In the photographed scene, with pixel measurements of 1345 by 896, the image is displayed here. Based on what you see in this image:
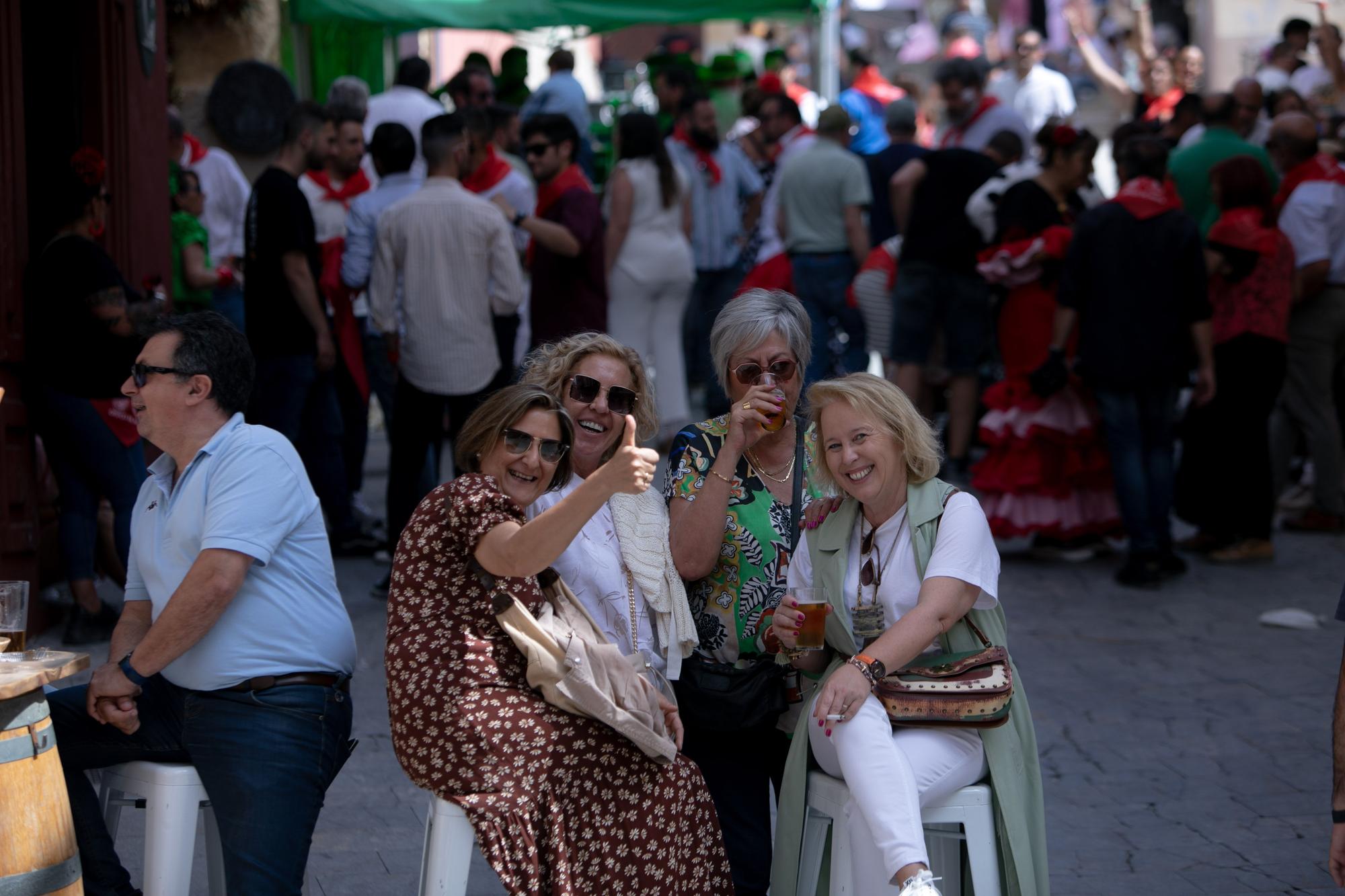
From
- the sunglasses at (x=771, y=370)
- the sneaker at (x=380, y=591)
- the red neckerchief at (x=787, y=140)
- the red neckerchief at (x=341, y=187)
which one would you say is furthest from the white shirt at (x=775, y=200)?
the sunglasses at (x=771, y=370)

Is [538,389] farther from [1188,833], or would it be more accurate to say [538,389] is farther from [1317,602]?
[1317,602]

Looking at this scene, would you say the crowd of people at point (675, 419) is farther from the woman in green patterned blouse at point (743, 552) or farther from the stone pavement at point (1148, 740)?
the stone pavement at point (1148, 740)

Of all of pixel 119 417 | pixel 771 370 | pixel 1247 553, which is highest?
pixel 771 370

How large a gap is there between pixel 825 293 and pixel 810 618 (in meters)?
6.17

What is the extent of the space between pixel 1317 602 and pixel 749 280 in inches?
147

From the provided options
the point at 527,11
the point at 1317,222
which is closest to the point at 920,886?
the point at 1317,222

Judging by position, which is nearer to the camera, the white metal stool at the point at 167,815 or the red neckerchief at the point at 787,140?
the white metal stool at the point at 167,815

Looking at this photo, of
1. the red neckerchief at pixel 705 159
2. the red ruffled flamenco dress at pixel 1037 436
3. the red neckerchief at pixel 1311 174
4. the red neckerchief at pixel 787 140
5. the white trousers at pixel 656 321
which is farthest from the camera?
the red neckerchief at pixel 787 140

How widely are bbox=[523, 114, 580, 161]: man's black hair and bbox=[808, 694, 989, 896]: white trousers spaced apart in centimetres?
478

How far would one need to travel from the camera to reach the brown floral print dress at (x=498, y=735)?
303 centimetres

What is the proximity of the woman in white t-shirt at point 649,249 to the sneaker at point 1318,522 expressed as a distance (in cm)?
343

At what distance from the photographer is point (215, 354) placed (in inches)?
131

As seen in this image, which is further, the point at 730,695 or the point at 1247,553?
the point at 1247,553

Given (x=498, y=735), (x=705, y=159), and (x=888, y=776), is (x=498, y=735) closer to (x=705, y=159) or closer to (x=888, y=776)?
(x=888, y=776)
